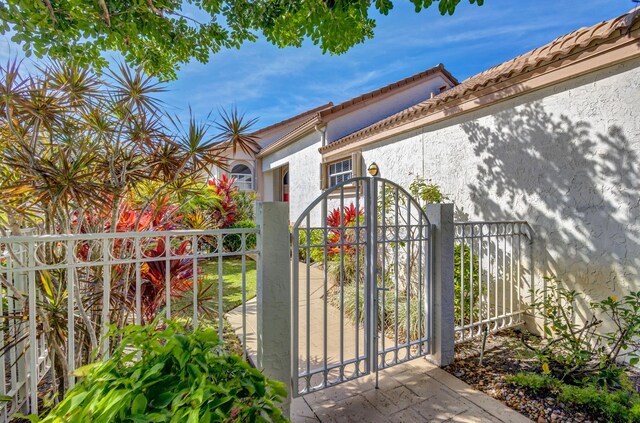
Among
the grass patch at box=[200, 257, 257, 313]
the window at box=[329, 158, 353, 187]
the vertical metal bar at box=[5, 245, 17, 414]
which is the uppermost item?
the window at box=[329, 158, 353, 187]

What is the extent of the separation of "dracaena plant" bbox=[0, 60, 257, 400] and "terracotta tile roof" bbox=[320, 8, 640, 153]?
4277mm

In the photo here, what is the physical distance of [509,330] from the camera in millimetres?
4953

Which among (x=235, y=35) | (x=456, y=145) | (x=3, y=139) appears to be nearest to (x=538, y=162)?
(x=456, y=145)

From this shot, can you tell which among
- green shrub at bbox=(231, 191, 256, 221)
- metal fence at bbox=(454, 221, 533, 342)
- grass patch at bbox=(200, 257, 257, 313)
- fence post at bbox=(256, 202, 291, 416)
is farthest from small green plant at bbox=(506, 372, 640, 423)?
green shrub at bbox=(231, 191, 256, 221)

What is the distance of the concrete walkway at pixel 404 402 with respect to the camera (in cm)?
295

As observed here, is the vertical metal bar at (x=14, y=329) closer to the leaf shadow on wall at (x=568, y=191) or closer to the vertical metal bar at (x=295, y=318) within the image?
the vertical metal bar at (x=295, y=318)

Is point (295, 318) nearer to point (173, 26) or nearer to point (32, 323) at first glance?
point (32, 323)

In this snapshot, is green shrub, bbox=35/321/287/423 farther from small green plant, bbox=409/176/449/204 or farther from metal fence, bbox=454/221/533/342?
small green plant, bbox=409/176/449/204

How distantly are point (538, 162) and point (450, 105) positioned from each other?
1.99 meters

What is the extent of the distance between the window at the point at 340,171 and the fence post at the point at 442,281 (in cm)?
560

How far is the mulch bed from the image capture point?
2.96m

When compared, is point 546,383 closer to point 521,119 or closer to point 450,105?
point 521,119

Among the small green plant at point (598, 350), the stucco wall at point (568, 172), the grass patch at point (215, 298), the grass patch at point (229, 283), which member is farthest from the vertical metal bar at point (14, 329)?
the stucco wall at point (568, 172)

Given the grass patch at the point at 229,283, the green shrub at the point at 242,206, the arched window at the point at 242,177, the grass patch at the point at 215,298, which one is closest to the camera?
the grass patch at the point at 215,298
